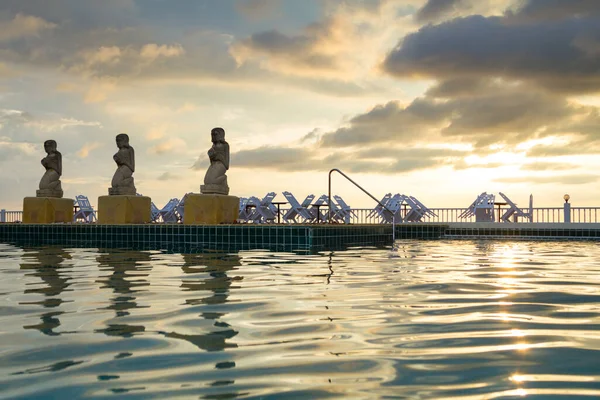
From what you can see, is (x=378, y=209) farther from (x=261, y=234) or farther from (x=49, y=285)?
(x=49, y=285)

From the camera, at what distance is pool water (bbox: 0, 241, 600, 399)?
7.04ft

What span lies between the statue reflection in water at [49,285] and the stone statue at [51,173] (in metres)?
9.89

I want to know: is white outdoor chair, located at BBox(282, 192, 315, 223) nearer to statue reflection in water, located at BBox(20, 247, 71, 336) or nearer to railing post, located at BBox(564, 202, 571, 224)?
railing post, located at BBox(564, 202, 571, 224)

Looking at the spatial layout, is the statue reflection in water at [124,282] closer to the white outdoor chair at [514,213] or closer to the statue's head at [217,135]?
the statue's head at [217,135]


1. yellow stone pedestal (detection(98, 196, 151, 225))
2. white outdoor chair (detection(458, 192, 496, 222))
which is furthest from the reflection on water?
white outdoor chair (detection(458, 192, 496, 222))

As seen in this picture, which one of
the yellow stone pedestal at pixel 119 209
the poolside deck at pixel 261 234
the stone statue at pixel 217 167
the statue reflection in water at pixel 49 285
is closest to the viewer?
the statue reflection in water at pixel 49 285

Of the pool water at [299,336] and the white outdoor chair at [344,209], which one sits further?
the white outdoor chair at [344,209]

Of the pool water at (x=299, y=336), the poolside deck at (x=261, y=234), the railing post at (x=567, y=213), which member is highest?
the railing post at (x=567, y=213)

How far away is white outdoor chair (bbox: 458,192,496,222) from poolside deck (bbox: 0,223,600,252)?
9.15ft

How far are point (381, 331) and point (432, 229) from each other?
1387 centimetres

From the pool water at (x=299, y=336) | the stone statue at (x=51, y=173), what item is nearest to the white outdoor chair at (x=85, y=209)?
the stone statue at (x=51, y=173)

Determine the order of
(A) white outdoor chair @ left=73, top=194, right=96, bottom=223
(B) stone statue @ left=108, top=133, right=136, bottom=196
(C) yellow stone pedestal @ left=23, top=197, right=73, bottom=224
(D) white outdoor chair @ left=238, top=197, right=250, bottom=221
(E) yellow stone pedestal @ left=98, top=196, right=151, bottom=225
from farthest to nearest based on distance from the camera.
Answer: (A) white outdoor chair @ left=73, top=194, right=96, bottom=223, (D) white outdoor chair @ left=238, top=197, right=250, bottom=221, (C) yellow stone pedestal @ left=23, top=197, right=73, bottom=224, (B) stone statue @ left=108, top=133, right=136, bottom=196, (E) yellow stone pedestal @ left=98, top=196, right=151, bottom=225

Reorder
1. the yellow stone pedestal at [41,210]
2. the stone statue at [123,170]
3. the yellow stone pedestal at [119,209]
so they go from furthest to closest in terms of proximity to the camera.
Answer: the yellow stone pedestal at [41,210], the stone statue at [123,170], the yellow stone pedestal at [119,209]

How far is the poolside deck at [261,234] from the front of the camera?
10.7m
